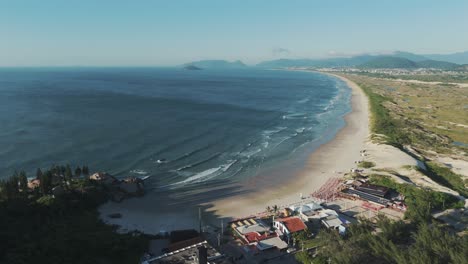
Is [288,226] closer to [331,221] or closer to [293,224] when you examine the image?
[293,224]

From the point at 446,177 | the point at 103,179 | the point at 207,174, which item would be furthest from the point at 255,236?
the point at 446,177

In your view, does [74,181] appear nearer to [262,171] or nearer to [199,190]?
[199,190]

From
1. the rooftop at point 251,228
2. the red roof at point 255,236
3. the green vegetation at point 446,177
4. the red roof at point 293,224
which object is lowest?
the green vegetation at point 446,177

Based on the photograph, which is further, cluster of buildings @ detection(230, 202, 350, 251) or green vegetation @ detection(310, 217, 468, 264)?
cluster of buildings @ detection(230, 202, 350, 251)

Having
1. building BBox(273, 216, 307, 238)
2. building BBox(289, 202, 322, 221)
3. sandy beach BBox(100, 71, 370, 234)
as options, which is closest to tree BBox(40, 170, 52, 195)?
sandy beach BBox(100, 71, 370, 234)

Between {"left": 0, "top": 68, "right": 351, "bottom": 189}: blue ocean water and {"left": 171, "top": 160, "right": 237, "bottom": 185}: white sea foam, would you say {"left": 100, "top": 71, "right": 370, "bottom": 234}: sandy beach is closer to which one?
{"left": 171, "top": 160, "right": 237, "bottom": 185}: white sea foam

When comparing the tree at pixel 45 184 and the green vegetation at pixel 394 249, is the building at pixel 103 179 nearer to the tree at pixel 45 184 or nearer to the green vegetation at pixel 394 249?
the tree at pixel 45 184

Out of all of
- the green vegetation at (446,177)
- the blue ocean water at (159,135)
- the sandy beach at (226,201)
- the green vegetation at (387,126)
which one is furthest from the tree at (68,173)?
the green vegetation at (387,126)

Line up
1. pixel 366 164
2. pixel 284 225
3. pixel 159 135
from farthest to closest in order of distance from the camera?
pixel 159 135
pixel 366 164
pixel 284 225
